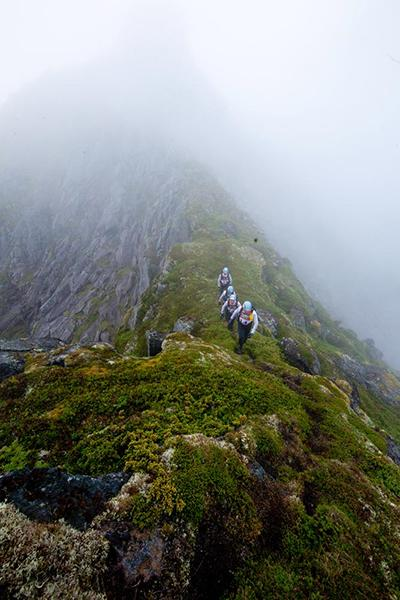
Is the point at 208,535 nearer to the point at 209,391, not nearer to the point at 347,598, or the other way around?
the point at 347,598

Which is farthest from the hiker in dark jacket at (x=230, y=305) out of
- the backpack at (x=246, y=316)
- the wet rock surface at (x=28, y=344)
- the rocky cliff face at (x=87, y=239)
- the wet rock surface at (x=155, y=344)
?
the rocky cliff face at (x=87, y=239)

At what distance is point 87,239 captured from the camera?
15338 cm

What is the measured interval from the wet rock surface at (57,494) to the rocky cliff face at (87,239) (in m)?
77.0

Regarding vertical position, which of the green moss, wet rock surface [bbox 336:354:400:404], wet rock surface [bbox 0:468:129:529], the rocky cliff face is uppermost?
wet rock surface [bbox 336:354:400:404]

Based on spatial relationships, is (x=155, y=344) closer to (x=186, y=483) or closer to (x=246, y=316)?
(x=246, y=316)

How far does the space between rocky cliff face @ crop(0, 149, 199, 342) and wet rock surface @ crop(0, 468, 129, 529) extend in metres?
77.0

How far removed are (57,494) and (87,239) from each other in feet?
527

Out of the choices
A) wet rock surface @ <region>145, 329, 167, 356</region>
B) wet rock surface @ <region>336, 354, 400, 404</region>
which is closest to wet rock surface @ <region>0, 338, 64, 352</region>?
wet rock surface @ <region>145, 329, 167, 356</region>

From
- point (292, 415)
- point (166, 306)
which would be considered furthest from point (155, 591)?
point (166, 306)

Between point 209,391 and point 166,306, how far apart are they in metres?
29.3

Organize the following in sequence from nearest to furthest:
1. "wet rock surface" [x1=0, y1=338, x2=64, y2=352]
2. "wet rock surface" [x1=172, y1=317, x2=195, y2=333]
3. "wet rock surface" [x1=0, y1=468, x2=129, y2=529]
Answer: "wet rock surface" [x1=0, y1=468, x2=129, y2=529] < "wet rock surface" [x1=0, y1=338, x2=64, y2=352] < "wet rock surface" [x1=172, y1=317, x2=195, y2=333]

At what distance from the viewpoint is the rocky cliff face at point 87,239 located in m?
105

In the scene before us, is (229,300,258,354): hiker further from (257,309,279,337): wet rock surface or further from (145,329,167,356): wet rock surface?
(257,309,279,337): wet rock surface

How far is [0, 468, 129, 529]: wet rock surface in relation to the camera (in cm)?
698
